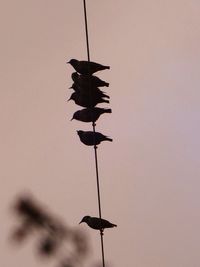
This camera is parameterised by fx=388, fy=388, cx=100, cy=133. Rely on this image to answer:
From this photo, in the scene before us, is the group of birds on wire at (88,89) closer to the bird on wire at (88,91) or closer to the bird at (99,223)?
the bird on wire at (88,91)

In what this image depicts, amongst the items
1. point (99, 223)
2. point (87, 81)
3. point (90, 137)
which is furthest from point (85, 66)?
point (99, 223)

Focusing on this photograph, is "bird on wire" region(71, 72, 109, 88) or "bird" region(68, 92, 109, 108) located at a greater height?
"bird on wire" region(71, 72, 109, 88)

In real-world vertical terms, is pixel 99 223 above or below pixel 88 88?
below

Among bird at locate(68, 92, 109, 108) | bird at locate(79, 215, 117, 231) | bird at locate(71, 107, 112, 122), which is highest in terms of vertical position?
bird at locate(68, 92, 109, 108)

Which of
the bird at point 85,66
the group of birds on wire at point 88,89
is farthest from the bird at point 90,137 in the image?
the bird at point 85,66

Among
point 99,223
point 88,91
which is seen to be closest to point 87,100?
point 88,91

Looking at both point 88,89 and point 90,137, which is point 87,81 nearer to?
point 88,89

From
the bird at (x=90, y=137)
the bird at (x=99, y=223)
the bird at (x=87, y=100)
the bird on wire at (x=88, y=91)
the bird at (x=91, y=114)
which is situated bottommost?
the bird at (x=99, y=223)

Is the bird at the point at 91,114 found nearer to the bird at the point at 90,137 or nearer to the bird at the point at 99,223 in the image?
the bird at the point at 90,137

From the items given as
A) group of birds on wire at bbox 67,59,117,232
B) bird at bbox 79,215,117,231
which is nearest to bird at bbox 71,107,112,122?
group of birds on wire at bbox 67,59,117,232

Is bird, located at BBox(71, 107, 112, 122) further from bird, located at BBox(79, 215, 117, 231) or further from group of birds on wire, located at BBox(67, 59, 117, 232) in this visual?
bird, located at BBox(79, 215, 117, 231)

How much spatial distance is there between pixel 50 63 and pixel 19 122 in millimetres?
179

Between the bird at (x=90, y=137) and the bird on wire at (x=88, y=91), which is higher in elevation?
the bird on wire at (x=88, y=91)

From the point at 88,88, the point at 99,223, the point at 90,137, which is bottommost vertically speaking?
the point at 99,223
